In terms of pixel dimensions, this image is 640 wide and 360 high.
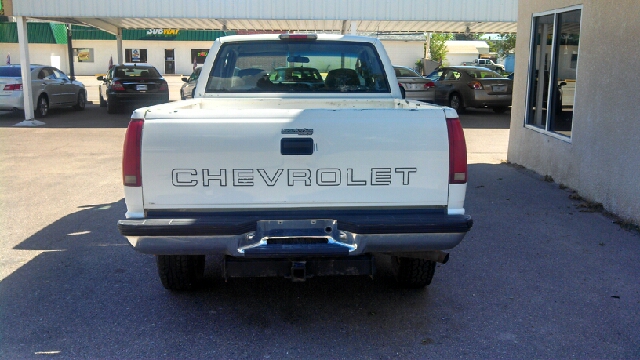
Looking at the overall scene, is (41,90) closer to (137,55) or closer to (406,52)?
(137,55)

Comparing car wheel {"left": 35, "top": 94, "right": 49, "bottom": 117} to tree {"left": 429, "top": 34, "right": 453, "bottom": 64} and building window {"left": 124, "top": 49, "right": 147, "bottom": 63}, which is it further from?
tree {"left": 429, "top": 34, "right": 453, "bottom": 64}

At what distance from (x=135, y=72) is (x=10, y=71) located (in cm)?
344

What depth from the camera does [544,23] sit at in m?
9.81

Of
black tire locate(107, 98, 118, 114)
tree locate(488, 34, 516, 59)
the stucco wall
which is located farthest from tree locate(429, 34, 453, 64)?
the stucco wall

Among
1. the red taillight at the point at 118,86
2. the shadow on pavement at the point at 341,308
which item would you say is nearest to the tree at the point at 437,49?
the red taillight at the point at 118,86

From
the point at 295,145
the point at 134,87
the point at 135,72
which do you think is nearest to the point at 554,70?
the point at 295,145

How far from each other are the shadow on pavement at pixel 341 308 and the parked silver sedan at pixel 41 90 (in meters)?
12.2

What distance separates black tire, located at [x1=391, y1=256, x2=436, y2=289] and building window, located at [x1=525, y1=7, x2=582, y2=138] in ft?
15.8

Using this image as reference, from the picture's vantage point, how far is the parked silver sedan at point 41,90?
675 inches

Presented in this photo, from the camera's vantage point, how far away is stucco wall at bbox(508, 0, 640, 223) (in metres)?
6.90

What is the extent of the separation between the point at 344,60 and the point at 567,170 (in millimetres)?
4218

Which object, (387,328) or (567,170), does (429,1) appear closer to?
(567,170)

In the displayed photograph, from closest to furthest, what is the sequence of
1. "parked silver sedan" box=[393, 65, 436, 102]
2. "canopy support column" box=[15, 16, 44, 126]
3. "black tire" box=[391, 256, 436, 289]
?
"black tire" box=[391, 256, 436, 289] → "canopy support column" box=[15, 16, 44, 126] → "parked silver sedan" box=[393, 65, 436, 102]

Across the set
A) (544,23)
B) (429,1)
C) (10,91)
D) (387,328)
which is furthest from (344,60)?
(10,91)
